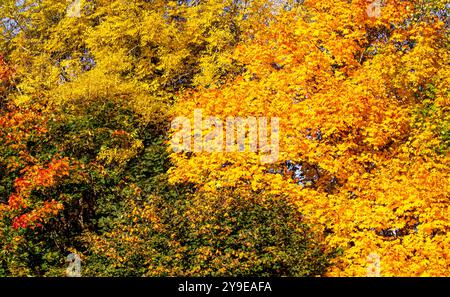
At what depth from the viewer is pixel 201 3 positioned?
1195 inches

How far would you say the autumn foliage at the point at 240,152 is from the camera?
1867cm

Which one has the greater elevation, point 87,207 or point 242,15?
point 242,15

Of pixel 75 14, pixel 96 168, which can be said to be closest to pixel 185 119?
pixel 96 168

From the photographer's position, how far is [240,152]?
73.2 feet

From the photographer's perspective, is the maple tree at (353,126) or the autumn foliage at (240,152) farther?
the maple tree at (353,126)

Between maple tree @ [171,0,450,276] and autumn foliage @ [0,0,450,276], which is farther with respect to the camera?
maple tree @ [171,0,450,276]

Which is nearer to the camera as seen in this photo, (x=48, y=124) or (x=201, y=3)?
(x=48, y=124)

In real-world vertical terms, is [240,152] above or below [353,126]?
below

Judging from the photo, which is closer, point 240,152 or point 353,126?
point 240,152

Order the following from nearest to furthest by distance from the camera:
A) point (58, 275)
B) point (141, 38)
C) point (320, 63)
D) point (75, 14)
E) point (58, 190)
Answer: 1. point (58, 275)
2. point (58, 190)
3. point (320, 63)
4. point (141, 38)
5. point (75, 14)

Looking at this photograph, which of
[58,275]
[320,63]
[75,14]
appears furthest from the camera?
[75,14]

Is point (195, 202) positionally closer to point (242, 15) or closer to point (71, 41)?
point (242, 15)

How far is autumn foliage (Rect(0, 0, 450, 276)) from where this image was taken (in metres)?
18.7

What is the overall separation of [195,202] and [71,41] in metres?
15.5
